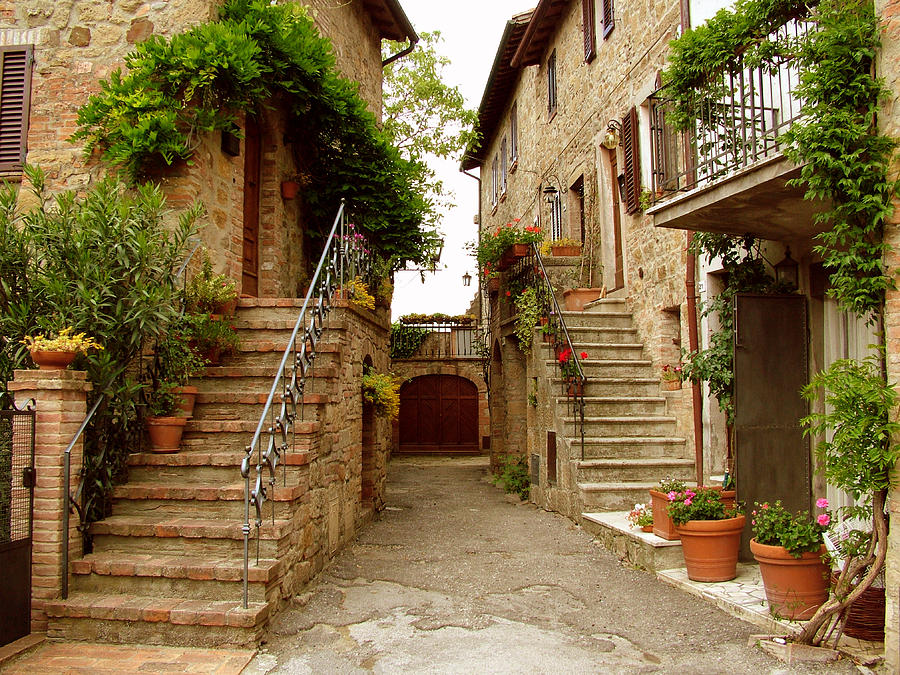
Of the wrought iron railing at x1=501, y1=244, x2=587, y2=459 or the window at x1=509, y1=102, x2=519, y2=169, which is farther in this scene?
the window at x1=509, y1=102, x2=519, y2=169

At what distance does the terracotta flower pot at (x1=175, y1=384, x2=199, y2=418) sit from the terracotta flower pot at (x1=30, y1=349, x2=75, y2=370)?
1289 mm

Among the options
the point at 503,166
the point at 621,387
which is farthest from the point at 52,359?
the point at 503,166

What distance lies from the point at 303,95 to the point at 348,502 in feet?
16.6

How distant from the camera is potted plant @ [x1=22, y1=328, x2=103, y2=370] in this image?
4.82 m

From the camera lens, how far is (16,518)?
465cm

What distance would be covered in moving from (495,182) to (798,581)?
16.9m

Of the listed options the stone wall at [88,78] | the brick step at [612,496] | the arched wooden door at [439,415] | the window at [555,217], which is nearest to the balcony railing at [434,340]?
the arched wooden door at [439,415]

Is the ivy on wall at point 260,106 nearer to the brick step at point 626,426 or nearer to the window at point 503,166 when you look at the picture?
the brick step at point 626,426

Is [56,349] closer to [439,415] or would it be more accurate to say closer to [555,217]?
[555,217]

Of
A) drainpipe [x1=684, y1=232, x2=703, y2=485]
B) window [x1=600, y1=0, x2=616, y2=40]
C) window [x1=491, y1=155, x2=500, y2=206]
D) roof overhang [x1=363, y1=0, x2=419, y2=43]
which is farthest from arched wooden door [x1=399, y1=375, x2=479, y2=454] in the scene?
drainpipe [x1=684, y1=232, x2=703, y2=485]

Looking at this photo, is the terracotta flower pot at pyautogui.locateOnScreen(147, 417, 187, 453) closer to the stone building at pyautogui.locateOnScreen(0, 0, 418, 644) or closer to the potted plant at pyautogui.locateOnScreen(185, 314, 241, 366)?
the stone building at pyautogui.locateOnScreen(0, 0, 418, 644)

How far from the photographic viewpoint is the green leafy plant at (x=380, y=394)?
838 centimetres

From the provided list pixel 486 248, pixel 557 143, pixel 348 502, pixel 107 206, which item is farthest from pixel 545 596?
pixel 557 143

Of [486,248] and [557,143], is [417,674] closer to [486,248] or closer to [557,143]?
[486,248]
